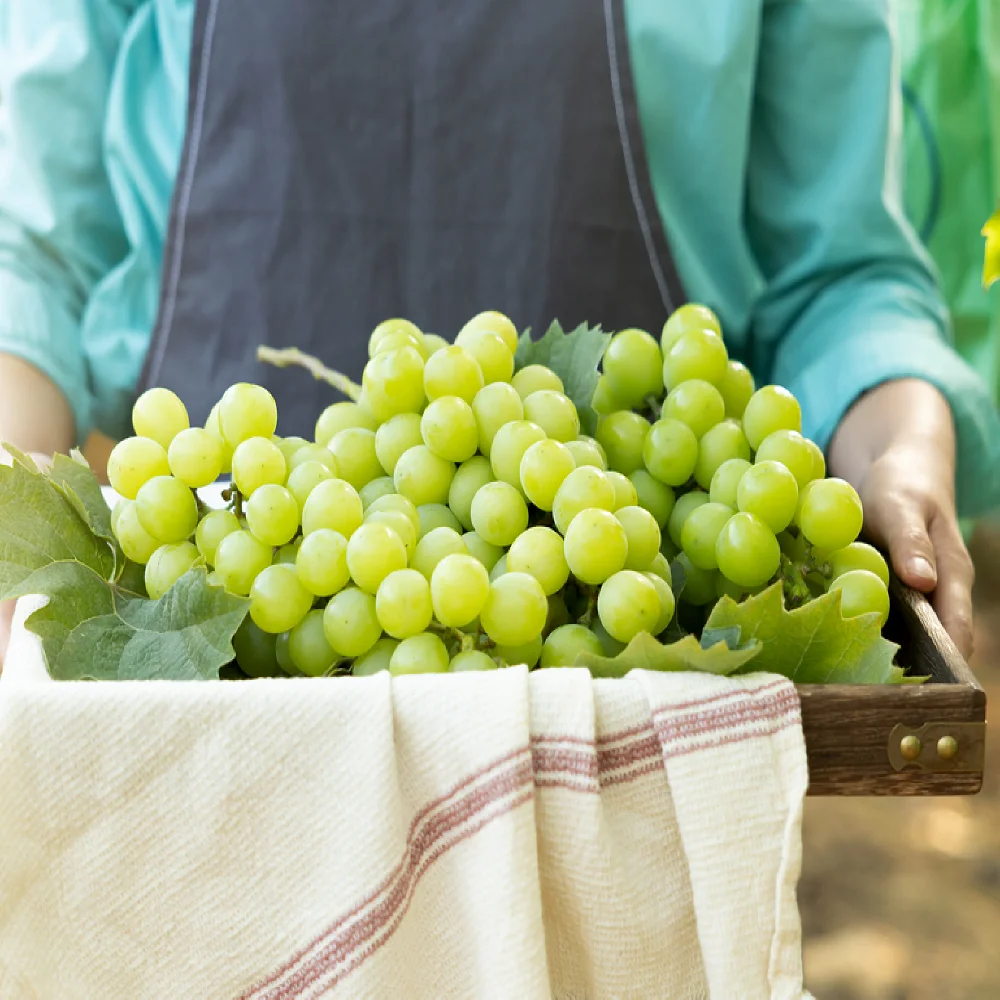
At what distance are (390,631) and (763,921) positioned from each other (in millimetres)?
164

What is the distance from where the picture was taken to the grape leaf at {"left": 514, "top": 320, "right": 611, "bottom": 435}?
52 centimetres

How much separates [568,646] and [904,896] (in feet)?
3.96

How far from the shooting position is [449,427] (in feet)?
1.47

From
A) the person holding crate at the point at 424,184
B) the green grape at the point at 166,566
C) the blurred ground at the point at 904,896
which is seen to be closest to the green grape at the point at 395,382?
the green grape at the point at 166,566

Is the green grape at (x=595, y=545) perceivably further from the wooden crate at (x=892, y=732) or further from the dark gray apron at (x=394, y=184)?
the dark gray apron at (x=394, y=184)

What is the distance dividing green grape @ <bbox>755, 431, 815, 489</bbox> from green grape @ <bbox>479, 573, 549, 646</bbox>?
124mm

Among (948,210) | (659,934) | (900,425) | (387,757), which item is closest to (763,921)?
(659,934)

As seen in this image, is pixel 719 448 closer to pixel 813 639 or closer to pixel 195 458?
pixel 813 639

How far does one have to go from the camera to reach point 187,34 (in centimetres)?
86

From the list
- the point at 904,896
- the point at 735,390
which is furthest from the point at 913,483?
the point at 904,896

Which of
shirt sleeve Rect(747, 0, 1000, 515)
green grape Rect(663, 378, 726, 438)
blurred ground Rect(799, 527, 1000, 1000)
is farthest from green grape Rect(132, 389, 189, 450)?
blurred ground Rect(799, 527, 1000, 1000)

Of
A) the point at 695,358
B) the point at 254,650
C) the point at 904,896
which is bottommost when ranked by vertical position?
the point at 904,896

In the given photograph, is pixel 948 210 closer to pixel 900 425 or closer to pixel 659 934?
pixel 900 425

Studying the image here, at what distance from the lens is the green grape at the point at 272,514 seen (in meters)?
0.43
